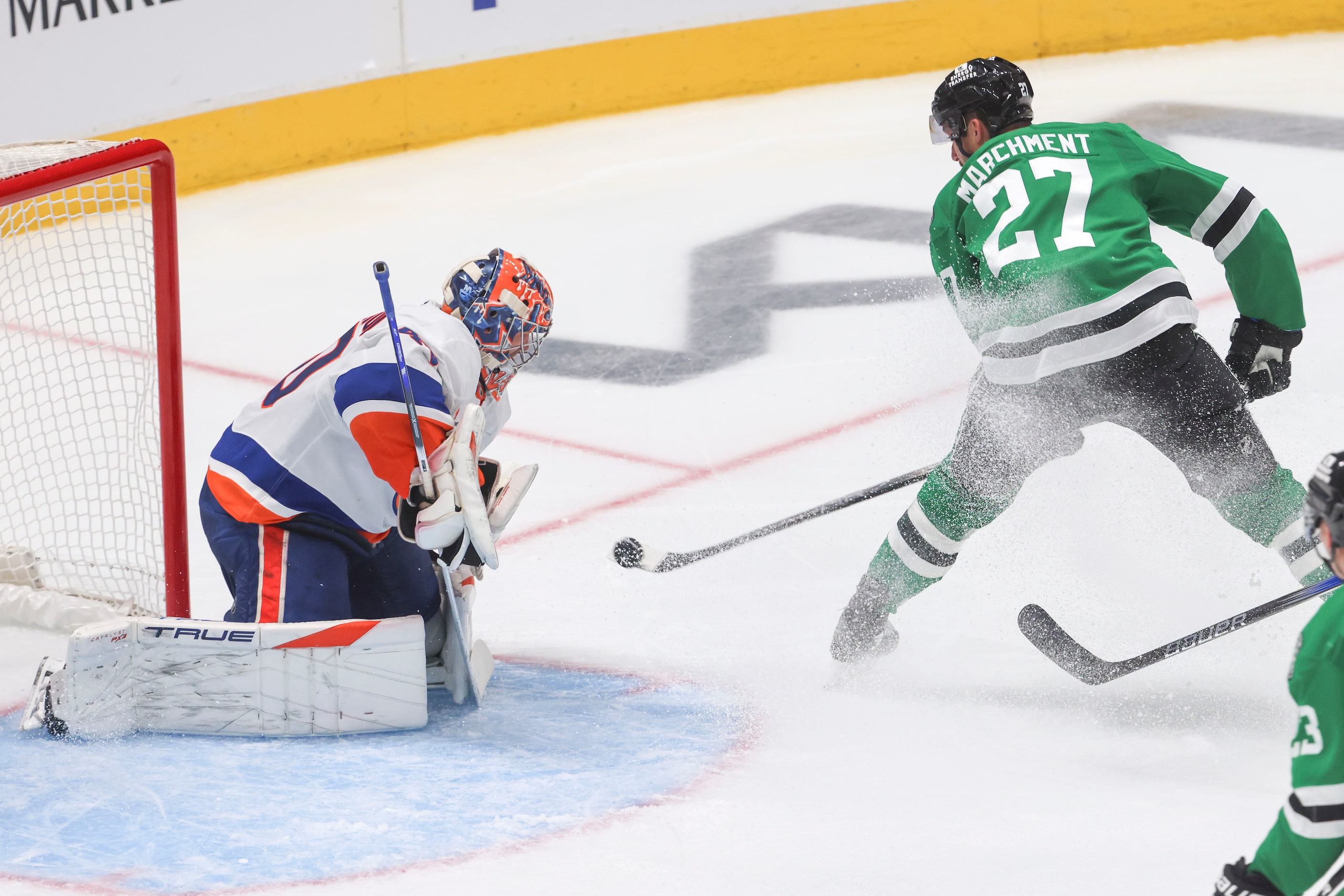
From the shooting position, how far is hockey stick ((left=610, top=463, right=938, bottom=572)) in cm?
312

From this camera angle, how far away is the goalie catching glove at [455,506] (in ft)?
8.52

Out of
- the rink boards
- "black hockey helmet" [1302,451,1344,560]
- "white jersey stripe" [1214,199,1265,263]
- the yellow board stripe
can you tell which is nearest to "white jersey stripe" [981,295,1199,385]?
"white jersey stripe" [1214,199,1265,263]

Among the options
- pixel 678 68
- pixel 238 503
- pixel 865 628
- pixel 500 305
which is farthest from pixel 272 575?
pixel 678 68

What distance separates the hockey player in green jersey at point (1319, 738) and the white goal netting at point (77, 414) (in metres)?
2.29

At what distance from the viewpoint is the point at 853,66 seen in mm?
7070

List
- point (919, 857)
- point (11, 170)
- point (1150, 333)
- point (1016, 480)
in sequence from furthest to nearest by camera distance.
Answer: point (11, 170) → point (1016, 480) → point (1150, 333) → point (919, 857)

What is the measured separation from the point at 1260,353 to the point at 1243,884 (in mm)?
1480

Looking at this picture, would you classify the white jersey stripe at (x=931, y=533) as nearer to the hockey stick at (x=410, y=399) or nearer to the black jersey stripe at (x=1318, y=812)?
the hockey stick at (x=410, y=399)

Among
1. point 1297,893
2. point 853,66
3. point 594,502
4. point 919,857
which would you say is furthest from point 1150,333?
point 853,66

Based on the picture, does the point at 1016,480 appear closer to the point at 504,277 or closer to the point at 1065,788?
the point at 1065,788

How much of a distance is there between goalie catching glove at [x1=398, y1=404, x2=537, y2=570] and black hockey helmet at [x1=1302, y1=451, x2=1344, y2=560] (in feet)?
4.46

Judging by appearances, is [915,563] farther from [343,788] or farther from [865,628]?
[343,788]

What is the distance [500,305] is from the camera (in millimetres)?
2715

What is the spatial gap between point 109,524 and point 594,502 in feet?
3.46
